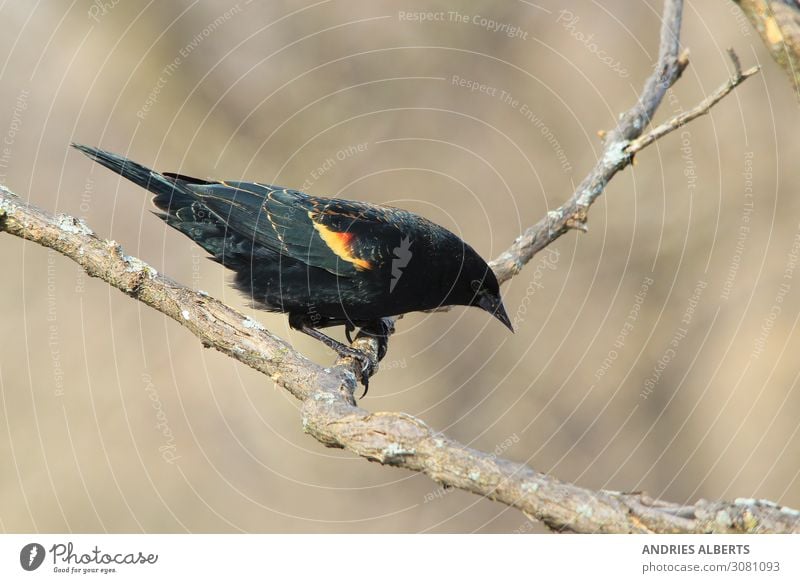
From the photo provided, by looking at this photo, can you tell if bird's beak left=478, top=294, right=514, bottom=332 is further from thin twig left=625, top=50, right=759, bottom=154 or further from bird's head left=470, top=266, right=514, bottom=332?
thin twig left=625, top=50, right=759, bottom=154

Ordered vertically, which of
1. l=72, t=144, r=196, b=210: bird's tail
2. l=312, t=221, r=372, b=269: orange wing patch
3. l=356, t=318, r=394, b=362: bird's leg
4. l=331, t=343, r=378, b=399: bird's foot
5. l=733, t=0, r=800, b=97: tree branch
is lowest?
l=331, t=343, r=378, b=399: bird's foot

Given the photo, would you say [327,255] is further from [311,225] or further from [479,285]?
[479,285]

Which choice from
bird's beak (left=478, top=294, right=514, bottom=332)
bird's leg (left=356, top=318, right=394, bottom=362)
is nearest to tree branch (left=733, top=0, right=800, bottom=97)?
bird's beak (left=478, top=294, right=514, bottom=332)

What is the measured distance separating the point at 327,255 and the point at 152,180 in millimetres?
1301

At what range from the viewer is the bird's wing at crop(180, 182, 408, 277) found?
532cm

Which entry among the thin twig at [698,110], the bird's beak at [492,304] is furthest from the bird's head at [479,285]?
the thin twig at [698,110]

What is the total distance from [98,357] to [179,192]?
3.78 metres

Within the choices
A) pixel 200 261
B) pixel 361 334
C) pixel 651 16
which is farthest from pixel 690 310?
pixel 200 261

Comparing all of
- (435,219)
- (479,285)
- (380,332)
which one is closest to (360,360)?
(380,332)

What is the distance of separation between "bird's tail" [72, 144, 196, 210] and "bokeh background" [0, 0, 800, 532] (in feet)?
10.5

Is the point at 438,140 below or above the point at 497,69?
below

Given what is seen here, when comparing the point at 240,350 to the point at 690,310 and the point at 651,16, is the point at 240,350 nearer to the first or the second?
the point at 690,310

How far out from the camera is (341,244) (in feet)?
17.6

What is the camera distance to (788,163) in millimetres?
7969
